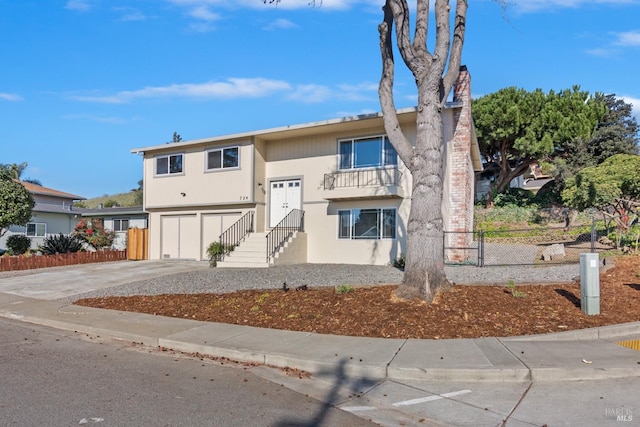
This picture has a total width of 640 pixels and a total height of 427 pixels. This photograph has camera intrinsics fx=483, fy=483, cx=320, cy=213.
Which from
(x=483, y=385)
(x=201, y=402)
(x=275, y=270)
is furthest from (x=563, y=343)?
(x=275, y=270)

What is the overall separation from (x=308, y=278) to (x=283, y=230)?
5.15m

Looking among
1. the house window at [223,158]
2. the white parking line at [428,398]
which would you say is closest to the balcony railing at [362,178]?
the house window at [223,158]

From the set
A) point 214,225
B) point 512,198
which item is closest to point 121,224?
point 214,225

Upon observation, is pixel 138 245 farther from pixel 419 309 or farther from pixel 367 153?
pixel 419 309

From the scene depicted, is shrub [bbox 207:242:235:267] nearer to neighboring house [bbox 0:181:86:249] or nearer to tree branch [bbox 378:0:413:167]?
tree branch [bbox 378:0:413:167]

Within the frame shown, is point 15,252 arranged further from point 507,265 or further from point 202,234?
point 507,265

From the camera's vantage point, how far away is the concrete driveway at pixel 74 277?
13.5 metres

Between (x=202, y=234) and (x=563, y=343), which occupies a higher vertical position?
(x=202, y=234)

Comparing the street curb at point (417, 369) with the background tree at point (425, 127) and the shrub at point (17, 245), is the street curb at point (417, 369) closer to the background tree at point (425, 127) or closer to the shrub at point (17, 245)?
the background tree at point (425, 127)

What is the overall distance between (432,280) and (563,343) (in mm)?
2505

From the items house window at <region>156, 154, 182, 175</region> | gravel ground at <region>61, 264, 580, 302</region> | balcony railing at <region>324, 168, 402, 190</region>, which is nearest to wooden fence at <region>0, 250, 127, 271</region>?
house window at <region>156, 154, 182, 175</region>

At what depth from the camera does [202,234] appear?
835 inches

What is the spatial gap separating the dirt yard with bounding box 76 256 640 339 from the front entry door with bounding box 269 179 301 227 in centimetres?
863
